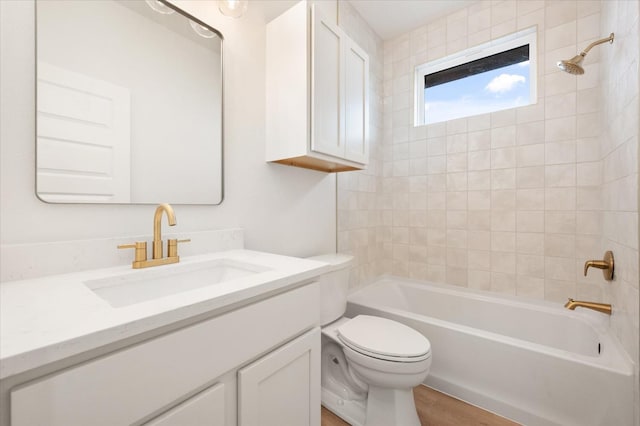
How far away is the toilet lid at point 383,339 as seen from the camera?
1.21 metres

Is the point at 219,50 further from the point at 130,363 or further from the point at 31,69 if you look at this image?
the point at 130,363

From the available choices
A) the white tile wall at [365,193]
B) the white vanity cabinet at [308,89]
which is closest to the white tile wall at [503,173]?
the white tile wall at [365,193]

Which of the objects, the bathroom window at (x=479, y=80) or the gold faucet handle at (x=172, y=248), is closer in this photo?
the gold faucet handle at (x=172, y=248)

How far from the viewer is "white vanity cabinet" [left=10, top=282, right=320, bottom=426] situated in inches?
17.2

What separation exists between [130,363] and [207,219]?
0.80 metres

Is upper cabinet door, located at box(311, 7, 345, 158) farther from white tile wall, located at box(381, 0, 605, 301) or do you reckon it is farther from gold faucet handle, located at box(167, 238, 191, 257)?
white tile wall, located at box(381, 0, 605, 301)

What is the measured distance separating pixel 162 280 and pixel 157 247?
0.13m

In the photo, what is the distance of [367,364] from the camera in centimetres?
124

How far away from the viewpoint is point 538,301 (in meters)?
1.85

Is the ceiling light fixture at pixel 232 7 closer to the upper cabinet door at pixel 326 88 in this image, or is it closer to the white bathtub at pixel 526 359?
the upper cabinet door at pixel 326 88

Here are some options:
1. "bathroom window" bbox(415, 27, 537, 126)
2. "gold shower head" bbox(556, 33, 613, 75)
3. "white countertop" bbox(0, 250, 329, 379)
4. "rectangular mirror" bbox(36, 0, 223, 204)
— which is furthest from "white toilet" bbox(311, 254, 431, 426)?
"bathroom window" bbox(415, 27, 537, 126)

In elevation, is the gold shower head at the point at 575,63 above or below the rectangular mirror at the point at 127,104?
above

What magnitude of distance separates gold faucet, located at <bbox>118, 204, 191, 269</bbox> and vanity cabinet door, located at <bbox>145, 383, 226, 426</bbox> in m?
0.51

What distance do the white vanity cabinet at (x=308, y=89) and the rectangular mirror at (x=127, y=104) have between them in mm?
301
